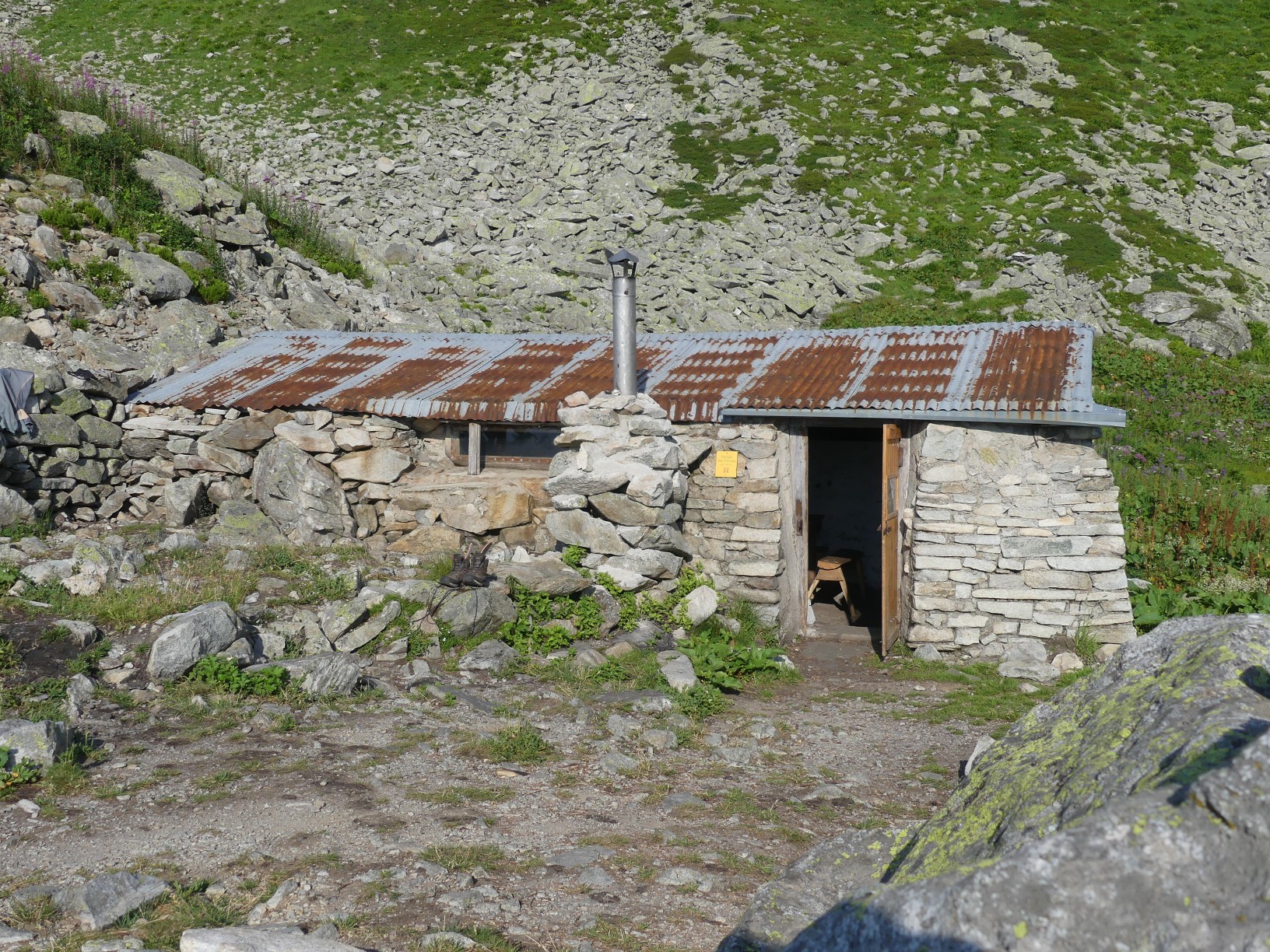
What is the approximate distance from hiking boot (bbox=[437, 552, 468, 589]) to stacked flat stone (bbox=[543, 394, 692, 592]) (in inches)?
42.2

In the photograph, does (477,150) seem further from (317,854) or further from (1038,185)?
(317,854)

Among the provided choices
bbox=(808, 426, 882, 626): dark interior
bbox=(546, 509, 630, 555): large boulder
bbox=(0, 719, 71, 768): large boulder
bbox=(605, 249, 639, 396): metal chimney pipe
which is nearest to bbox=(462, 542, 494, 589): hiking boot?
bbox=(546, 509, 630, 555): large boulder

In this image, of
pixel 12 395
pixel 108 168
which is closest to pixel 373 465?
pixel 12 395

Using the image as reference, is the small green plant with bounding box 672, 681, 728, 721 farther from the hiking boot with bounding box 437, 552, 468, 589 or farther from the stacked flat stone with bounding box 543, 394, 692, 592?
the hiking boot with bounding box 437, 552, 468, 589

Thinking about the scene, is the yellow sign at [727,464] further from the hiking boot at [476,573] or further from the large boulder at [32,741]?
the large boulder at [32,741]

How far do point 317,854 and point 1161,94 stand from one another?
33.0m

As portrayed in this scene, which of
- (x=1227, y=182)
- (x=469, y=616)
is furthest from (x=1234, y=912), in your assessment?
(x=1227, y=182)

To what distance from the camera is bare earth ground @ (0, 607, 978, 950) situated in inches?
175

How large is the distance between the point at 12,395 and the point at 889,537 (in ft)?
33.3

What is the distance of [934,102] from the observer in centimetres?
2869

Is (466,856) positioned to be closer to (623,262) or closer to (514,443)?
(623,262)

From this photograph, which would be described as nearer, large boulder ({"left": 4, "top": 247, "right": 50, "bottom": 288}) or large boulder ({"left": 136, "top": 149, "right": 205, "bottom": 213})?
large boulder ({"left": 4, "top": 247, "right": 50, "bottom": 288})

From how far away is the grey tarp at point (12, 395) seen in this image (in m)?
10.9

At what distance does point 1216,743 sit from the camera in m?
1.91
